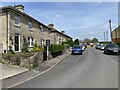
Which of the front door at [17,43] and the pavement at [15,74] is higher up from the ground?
the front door at [17,43]

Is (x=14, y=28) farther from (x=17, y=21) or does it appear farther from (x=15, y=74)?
(x=15, y=74)

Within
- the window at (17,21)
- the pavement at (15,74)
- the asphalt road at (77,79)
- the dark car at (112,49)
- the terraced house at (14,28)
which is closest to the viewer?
the asphalt road at (77,79)

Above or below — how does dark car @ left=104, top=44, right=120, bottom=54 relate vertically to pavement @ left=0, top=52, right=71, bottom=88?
above

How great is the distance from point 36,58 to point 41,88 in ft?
33.4

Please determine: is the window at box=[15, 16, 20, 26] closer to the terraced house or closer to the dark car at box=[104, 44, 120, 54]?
the terraced house

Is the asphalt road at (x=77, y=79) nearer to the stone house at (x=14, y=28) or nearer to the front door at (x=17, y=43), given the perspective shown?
the stone house at (x=14, y=28)

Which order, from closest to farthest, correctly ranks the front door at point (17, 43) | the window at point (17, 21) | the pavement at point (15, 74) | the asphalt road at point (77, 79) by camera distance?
the asphalt road at point (77, 79) → the pavement at point (15, 74) → the front door at point (17, 43) → the window at point (17, 21)

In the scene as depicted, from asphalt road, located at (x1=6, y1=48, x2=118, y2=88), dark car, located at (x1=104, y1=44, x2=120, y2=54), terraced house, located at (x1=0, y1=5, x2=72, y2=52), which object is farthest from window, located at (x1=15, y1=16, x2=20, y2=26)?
dark car, located at (x1=104, y1=44, x2=120, y2=54)

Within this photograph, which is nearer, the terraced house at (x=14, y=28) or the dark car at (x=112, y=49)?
the terraced house at (x=14, y=28)

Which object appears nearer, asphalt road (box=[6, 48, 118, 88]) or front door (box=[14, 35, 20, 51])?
asphalt road (box=[6, 48, 118, 88])

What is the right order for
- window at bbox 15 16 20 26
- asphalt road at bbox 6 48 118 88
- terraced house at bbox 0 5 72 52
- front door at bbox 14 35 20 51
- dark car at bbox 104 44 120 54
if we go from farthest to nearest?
dark car at bbox 104 44 120 54, window at bbox 15 16 20 26, front door at bbox 14 35 20 51, terraced house at bbox 0 5 72 52, asphalt road at bbox 6 48 118 88

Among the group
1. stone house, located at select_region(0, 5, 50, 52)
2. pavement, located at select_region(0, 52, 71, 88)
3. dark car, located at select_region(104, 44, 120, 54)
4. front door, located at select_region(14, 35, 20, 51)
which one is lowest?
pavement, located at select_region(0, 52, 71, 88)

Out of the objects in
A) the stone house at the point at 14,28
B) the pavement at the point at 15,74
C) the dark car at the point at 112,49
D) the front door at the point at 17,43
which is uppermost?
the stone house at the point at 14,28

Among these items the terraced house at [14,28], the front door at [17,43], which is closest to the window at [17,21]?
the terraced house at [14,28]
